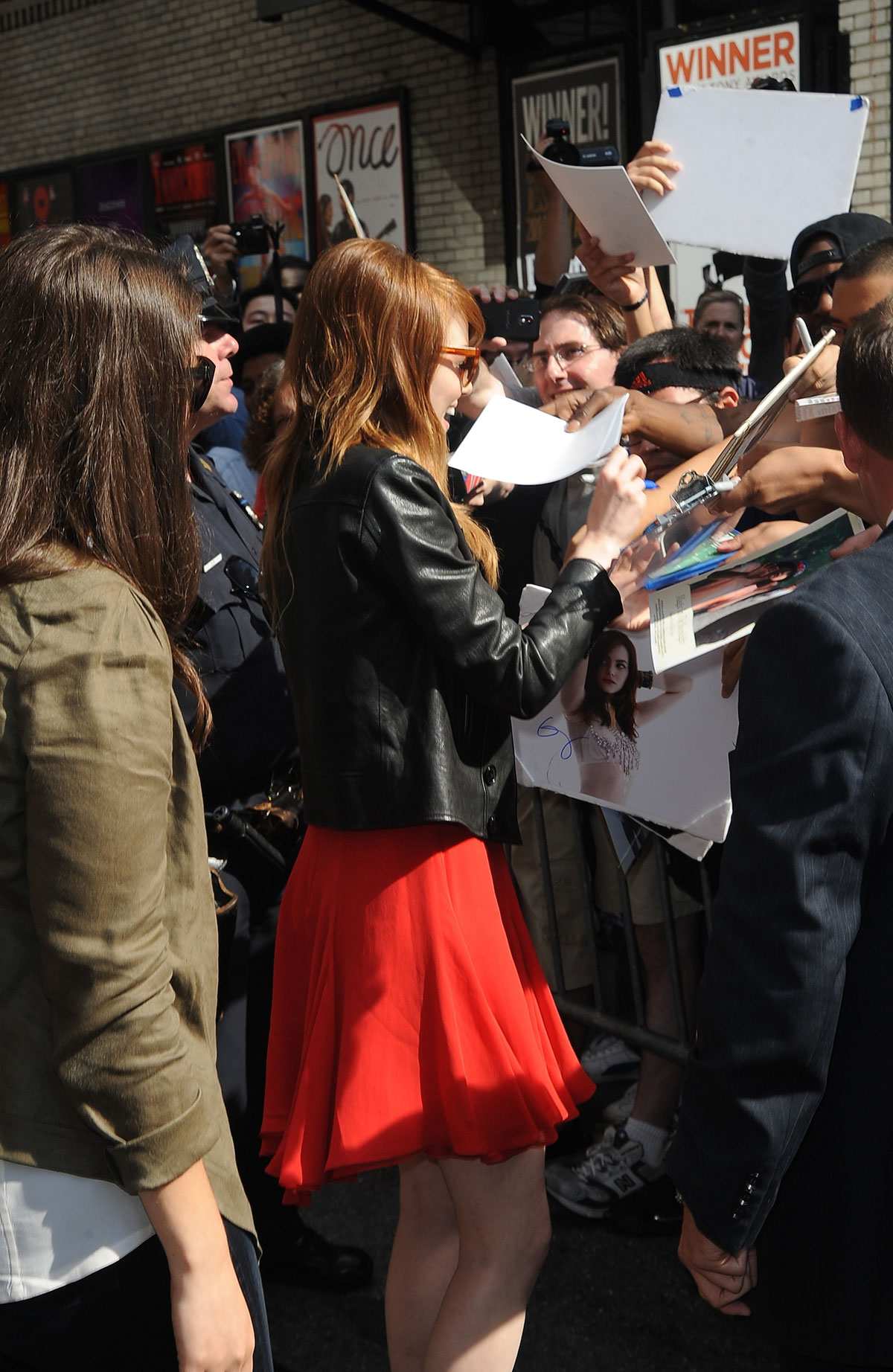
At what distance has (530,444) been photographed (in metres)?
2.21

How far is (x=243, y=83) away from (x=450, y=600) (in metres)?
11.2

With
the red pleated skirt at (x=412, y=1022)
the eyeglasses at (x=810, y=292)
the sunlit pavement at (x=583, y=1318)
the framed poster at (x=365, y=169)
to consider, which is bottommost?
the sunlit pavement at (x=583, y=1318)

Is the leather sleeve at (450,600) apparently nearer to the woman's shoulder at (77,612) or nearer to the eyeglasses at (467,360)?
the eyeglasses at (467,360)

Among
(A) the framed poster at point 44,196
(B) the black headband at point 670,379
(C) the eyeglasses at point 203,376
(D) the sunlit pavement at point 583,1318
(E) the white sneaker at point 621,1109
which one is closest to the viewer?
(C) the eyeglasses at point 203,376

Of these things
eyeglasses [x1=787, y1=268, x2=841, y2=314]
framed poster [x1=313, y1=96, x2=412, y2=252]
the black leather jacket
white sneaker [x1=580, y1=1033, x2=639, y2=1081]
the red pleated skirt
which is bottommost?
white sneaker [x1=580, y1=1033, x2=639, y2=1081]

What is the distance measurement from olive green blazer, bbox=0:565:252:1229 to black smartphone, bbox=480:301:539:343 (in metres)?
2.76

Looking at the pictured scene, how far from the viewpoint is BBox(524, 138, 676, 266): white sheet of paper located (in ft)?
7.78

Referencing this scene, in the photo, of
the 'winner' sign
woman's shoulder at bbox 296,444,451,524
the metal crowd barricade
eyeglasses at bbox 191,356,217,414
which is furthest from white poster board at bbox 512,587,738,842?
the 'winner' sign

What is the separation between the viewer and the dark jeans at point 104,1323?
1.26m

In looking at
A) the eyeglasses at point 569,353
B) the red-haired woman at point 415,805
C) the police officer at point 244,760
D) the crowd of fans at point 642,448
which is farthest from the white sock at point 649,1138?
the eyeglasses at point 569,353

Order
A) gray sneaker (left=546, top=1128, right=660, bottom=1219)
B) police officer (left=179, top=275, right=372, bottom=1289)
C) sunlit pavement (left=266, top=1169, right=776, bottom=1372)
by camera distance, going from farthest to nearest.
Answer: gray sneaker (left=546, top=1128, right=660, bottom=1219), police officer (left=179, top=275, right=372, bottom=1289), sunlit pavement (left=266, top=1169, right=776, bottom=1372)

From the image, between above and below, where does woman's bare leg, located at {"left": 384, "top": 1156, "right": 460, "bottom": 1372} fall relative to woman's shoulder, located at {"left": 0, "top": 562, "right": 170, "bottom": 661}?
below

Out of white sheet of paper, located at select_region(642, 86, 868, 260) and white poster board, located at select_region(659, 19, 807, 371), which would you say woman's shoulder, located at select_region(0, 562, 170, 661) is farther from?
white poster board, located at select_region(659, 19, 807, 371)

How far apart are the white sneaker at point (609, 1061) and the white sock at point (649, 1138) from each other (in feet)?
2.07
